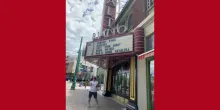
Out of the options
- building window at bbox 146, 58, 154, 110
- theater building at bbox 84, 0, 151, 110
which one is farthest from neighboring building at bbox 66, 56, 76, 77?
building window at bbox 146, 58, 154, 110

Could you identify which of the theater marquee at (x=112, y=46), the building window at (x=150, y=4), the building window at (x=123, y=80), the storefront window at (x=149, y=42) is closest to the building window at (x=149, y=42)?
the storefront window at (x=149, y=42)

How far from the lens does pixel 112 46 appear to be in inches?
301

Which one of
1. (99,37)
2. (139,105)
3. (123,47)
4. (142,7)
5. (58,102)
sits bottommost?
(139,105)

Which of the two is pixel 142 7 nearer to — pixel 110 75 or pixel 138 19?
pixel 138 19

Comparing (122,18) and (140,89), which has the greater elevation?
(122,18)

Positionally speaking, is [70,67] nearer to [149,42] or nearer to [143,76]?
[143,76]

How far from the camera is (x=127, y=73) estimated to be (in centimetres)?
983

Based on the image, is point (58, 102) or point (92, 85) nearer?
point (58, 102)

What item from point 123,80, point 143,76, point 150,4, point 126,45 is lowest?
point 123,80

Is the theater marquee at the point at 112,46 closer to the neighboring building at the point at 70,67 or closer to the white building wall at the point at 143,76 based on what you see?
the white building wall at the point at 143,76

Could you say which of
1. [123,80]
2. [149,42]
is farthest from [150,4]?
[123,80]

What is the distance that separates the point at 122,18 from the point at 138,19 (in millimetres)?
3041

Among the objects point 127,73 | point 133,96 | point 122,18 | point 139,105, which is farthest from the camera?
point 122,18

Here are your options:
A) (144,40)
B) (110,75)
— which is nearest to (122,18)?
(144,40)
